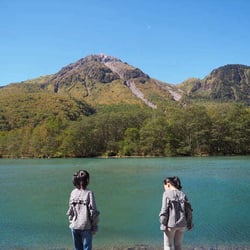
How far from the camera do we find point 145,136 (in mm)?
105438

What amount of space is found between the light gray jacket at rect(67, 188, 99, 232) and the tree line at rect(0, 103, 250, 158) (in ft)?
312

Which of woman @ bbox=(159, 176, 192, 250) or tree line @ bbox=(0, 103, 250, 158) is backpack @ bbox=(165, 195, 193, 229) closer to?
woman @ bbox=(159, 176, 192, 250)

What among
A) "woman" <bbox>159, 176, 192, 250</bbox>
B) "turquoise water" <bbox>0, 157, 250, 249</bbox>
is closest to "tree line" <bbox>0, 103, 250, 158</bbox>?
"turquoise water" <bbox>0, 157, 250, 249</bbox>

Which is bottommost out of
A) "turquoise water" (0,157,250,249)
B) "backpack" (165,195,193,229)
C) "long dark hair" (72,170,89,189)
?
"turquoise water" (0,157,250,249)

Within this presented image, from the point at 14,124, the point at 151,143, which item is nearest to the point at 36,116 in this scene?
the point at 14,124

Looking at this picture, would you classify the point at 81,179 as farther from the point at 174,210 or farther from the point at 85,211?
the point at 174,210

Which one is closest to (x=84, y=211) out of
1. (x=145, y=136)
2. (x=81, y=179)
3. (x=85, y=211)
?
(x=85, y=211)

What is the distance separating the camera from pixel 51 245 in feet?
46.4

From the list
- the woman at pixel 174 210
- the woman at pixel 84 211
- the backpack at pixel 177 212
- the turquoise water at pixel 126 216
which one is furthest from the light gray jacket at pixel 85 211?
the turquoise water at pixel 126 216

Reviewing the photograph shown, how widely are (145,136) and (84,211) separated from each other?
9815cm

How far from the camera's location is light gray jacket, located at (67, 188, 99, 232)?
7543mm

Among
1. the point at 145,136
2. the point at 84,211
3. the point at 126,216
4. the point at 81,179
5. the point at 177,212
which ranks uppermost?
the point at 145,136

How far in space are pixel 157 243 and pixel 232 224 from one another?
5.09m

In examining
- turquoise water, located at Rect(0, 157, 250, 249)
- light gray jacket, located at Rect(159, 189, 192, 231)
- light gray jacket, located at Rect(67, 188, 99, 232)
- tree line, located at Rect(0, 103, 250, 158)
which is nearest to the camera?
light gray jacket, located at Rect(67, 188, 99, 232)
